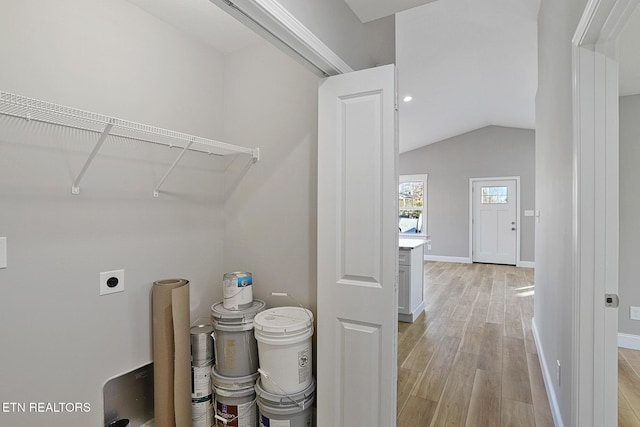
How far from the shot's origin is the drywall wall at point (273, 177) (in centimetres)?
189

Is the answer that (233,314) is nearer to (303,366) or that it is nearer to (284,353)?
(284,353)

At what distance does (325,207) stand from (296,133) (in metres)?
0.57

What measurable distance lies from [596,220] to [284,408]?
64.0 inches

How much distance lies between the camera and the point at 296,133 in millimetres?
1925

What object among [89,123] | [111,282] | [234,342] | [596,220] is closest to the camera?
[596,220]

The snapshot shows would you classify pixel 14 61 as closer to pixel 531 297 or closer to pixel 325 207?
pixel 325 207

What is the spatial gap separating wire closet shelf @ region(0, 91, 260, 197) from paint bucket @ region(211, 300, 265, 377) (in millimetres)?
848

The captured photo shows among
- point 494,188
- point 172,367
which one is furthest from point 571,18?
point 494,188

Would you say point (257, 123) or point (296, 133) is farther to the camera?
point (257, 123)

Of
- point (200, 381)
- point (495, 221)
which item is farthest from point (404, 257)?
point (495, 221)

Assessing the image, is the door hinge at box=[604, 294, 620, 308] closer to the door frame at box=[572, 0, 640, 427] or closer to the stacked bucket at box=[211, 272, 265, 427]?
the door frame at box=[572, 0, 640, 427]

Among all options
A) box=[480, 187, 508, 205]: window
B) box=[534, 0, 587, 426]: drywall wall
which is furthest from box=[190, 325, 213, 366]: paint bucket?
box=[480, 187, 508, 205]: window

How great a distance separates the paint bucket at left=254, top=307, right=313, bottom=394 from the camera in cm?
159

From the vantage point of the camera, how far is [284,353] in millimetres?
1609
